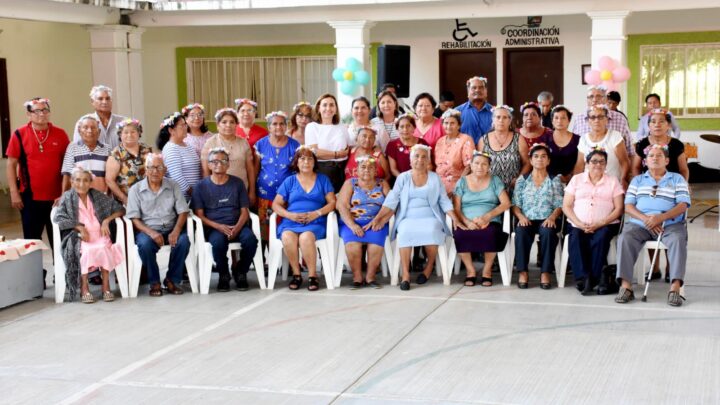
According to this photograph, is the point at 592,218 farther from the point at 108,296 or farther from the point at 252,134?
the point at 108,296

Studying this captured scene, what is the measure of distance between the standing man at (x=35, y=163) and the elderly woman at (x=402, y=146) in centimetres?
274

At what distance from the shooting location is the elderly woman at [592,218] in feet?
24.2

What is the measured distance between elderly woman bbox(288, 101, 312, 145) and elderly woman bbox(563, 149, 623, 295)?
2485 mm

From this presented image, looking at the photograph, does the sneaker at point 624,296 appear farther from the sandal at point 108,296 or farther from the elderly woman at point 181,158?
the sandal at point 108,296

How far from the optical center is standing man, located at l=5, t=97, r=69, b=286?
26.0ft

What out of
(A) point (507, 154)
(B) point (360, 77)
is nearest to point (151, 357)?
(A) point (507, 154)

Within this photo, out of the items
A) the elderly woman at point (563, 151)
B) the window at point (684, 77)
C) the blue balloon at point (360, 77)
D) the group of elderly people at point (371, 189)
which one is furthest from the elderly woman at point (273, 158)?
the window at point (684, 77)

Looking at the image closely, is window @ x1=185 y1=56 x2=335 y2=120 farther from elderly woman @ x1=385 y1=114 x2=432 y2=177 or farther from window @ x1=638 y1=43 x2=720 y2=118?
elderly woman @ x1=385 y1=114 x2=432 y2=177

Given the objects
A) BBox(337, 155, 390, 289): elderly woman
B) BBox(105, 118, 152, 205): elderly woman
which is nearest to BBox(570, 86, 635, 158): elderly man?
BBox(337, 155, 390, 289): elderly woman

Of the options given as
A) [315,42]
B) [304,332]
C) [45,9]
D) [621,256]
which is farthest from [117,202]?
[315,42]

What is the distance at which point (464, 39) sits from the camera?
53.2 ft

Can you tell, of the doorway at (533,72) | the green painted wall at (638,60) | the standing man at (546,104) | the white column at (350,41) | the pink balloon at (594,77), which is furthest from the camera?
the doorway at (533,72)

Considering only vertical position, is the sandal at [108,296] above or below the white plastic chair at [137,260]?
below

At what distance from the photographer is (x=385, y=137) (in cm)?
839
